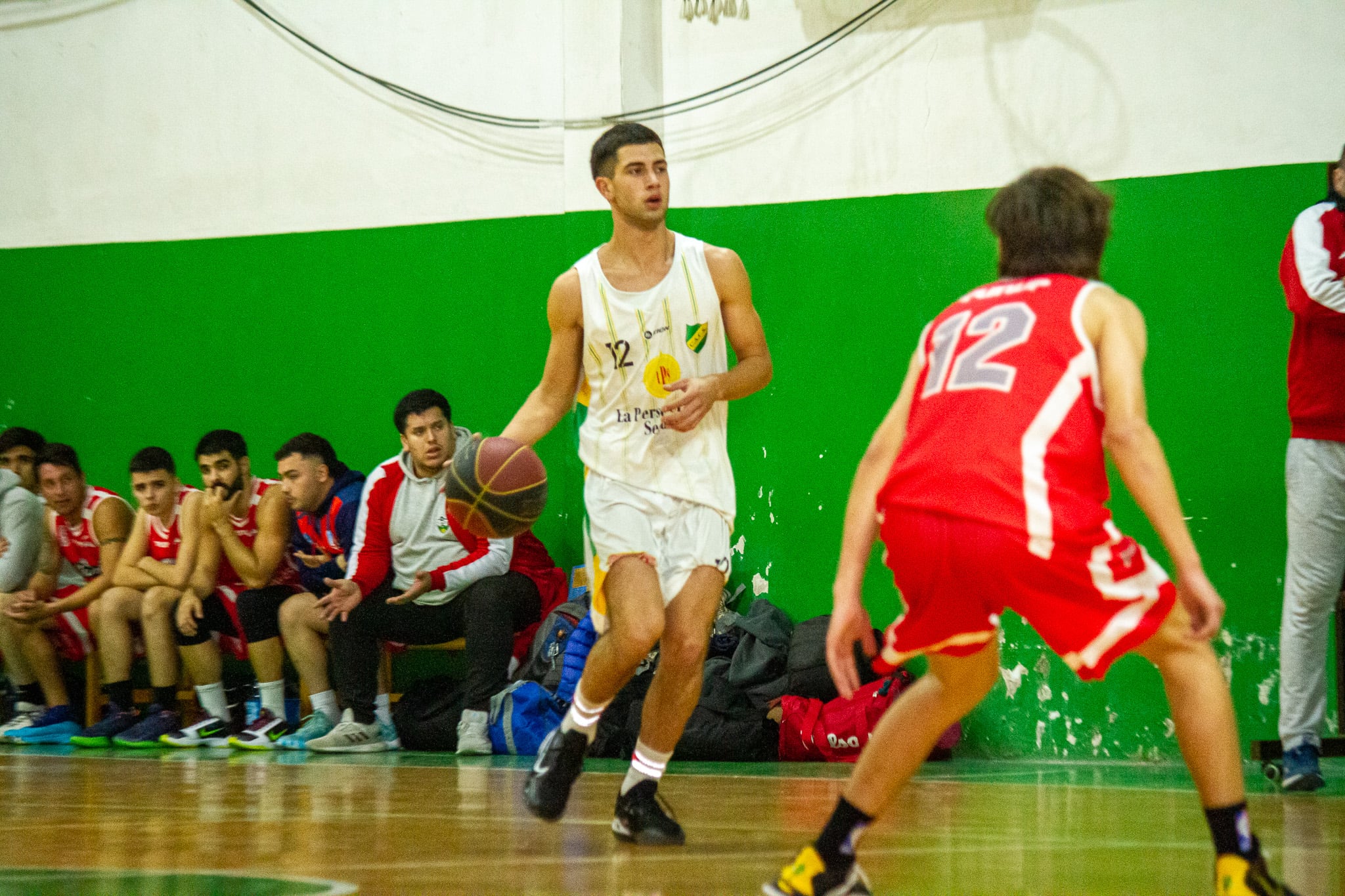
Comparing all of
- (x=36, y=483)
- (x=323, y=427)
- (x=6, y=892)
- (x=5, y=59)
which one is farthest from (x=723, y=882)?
(x=5, y=59)

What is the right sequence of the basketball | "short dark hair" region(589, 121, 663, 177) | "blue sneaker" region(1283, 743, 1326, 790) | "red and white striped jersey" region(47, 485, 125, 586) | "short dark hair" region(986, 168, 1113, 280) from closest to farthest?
"short dark hair" region(986, 168, 1113, 280), the basketball, "short dark hair" region(589, 121, 663, 177), "blue sneaker" region(1283, 743, 1326, 790), "red and white striped jersey" region(47, 485, 125, 586)

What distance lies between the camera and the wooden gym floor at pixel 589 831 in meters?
3.27

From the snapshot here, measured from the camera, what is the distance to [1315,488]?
5.12 m

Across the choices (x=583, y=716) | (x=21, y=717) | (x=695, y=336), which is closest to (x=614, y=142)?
(x=695, y=336)

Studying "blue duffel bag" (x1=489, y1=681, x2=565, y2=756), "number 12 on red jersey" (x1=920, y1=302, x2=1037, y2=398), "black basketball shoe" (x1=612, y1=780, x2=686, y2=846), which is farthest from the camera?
"blue duffel bag" (x1=489, y1=681, x2=565, y2=756)

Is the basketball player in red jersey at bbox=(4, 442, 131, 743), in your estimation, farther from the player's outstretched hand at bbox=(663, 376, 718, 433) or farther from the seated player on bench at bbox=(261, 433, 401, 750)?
the player's outstretched hand at bbox=(663, 376, 718, 433)

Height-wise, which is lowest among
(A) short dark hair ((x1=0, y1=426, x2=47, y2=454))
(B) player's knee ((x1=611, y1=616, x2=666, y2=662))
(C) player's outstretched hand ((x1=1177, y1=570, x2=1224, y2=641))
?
(B) player's knee ((x1=611, y1=616, x2=666, y2=662))

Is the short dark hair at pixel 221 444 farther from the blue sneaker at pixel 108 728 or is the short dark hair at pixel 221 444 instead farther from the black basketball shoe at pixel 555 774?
the black basketball shoe at pixel 555 774

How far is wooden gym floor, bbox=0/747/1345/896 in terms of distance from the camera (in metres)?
3.27

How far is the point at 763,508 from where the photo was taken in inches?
289

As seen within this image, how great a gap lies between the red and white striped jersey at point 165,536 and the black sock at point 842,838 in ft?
19.3

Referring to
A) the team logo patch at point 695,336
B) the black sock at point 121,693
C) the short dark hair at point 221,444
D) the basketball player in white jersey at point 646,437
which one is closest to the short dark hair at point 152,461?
the short dark hair at point 221,444

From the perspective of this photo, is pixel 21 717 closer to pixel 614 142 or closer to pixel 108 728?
pixel 108 728

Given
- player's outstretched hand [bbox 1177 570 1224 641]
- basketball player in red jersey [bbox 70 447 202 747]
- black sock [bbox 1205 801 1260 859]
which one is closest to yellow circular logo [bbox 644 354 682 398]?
player's outstretched hand [bbox 1177 570 1224 641]
